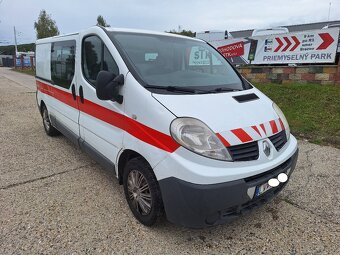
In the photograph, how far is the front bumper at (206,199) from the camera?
2221 millimetres

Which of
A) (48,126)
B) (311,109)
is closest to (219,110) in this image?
(48,126)

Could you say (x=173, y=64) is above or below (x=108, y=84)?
above

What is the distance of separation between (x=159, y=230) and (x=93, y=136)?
1380 mm

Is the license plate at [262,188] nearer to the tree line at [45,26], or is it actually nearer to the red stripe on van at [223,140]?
the red stripe on van at [223,140]

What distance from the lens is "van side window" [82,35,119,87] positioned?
3.09 meters

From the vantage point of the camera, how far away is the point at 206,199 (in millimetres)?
2217

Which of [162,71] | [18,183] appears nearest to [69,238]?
[18,183]

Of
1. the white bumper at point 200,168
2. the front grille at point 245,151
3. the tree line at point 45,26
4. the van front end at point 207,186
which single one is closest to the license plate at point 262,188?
the van front end at point 207,186

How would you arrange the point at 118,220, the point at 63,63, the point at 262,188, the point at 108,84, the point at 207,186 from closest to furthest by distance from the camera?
the point at 207,186 < the point at 262,188 < the point at 108,84 < the point at 118,220 < the point at 63,63

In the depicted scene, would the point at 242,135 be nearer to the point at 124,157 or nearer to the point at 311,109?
the point at 124,157

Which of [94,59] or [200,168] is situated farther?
[94,59]

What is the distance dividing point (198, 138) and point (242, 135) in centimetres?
38

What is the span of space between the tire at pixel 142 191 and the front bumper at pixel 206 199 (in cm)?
18

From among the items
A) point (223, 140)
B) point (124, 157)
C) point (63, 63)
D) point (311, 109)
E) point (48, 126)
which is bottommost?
point (48, 126)
